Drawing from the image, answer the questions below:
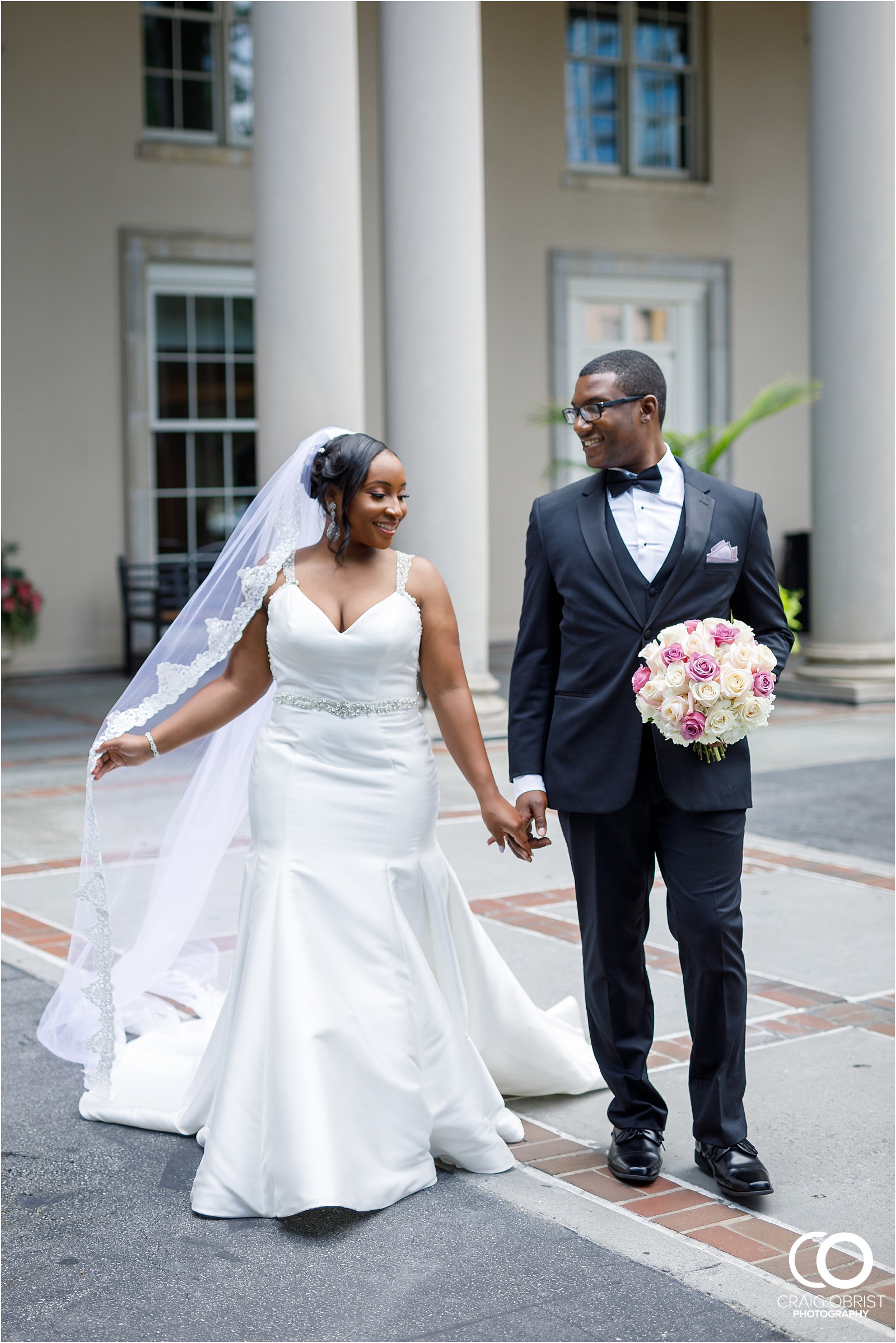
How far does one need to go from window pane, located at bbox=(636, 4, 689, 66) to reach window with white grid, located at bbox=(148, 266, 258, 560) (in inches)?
219

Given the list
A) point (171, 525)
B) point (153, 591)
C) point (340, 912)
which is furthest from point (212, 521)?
point (340, 912)

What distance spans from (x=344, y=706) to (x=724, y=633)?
97cm

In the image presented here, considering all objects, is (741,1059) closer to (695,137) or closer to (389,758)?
(389,758)

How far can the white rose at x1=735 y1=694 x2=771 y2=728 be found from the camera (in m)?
3.49

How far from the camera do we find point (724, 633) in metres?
3.53

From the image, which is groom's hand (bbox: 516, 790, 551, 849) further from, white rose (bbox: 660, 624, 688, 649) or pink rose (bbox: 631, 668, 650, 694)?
white rose (bbox: 660, 624, 688, 649)

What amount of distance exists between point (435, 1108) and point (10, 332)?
39.6ft

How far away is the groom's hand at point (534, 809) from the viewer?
375 cm

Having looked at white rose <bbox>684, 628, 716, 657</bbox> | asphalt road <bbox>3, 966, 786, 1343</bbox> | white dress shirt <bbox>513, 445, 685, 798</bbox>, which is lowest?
asphalt road <bbox>3, 966, 786, 1343</bbox>

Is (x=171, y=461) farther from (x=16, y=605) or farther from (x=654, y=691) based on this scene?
(x=654, y=691)

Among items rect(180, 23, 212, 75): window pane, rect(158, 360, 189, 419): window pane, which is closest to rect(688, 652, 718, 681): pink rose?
rect(158, 360, 189, 419): window pane

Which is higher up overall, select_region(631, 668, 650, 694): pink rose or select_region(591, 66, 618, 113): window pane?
select_region(591, 66, 618, 113): window pane

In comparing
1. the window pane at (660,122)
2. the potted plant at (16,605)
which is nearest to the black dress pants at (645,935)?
the potted plant at (16,605)

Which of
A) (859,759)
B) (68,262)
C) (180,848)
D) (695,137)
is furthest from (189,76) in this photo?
(180,848)
